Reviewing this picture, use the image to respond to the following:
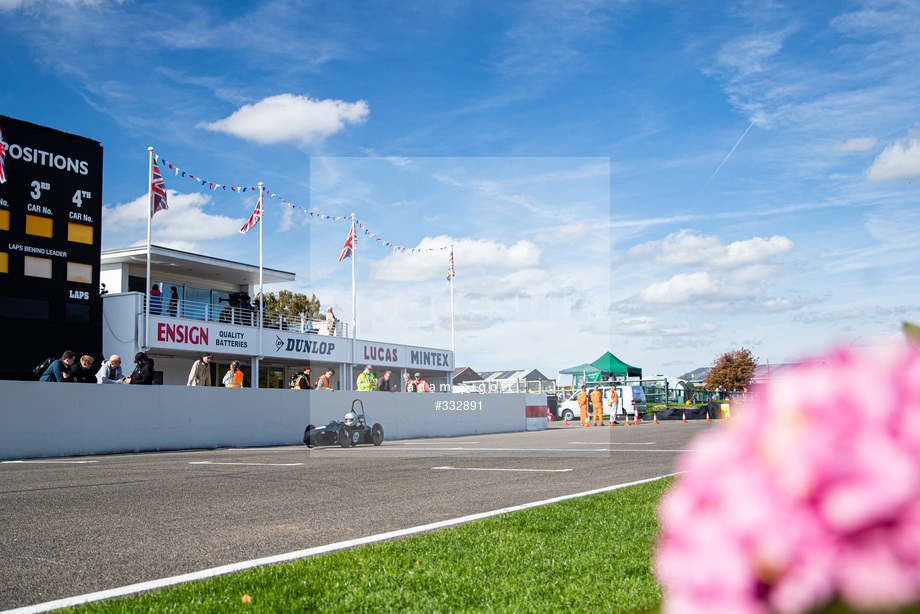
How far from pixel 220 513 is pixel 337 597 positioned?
11.5 ft

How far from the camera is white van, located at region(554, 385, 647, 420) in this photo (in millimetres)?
40281

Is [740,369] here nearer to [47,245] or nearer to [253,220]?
[47,245]

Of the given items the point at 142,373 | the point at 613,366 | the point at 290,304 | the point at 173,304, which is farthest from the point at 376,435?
the point at 290,304

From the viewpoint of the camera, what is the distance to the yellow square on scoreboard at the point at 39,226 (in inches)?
807

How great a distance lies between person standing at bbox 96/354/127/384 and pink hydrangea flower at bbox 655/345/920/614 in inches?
685

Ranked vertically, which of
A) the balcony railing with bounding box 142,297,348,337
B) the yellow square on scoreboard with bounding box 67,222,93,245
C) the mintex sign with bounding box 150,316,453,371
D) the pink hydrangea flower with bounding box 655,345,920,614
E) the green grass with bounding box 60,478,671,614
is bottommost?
the green grass with bounding box 60,478,671,614

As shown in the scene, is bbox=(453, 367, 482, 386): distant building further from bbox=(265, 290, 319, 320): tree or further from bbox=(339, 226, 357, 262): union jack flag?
bbox=(339, 226, 357, 262): union jack flag

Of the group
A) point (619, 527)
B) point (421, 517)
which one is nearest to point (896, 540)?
point (619, 527)

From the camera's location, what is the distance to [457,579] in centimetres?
410

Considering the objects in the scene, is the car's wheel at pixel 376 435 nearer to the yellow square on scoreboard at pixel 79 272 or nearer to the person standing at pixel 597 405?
the yellow square on scoreboard at pixel 79 272

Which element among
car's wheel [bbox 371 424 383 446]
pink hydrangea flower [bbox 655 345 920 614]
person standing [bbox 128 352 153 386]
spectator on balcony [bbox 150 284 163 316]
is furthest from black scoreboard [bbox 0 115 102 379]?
pink hydrangea flower [bbox 655 345 920 614]

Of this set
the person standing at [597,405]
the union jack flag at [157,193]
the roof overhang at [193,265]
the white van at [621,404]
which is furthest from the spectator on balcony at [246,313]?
the white van at [621,404]

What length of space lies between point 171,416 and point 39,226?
25.4ft

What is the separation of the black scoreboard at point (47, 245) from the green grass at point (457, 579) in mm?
18632
